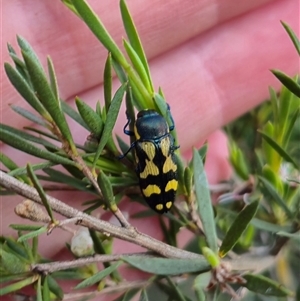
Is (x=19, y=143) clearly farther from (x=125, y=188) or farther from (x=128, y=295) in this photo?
(x=128, y=295)

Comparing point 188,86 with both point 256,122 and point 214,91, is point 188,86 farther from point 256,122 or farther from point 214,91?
point 256,122

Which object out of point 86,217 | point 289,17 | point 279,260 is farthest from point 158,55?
point 86,217

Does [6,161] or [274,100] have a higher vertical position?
[6,161]

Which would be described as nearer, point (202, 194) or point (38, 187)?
point (38, 187)

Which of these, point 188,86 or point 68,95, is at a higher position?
point 68,95

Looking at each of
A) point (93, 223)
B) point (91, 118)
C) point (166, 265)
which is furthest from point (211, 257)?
point (91, 118)

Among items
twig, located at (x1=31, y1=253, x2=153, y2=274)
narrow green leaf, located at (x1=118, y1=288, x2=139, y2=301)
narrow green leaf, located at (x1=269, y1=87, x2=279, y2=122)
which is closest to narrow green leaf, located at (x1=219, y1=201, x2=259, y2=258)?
twig, located at (x1=31, y1=253, x2=153, y2=274)

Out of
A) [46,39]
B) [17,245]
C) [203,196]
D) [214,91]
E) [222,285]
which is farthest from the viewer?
[214,91]
